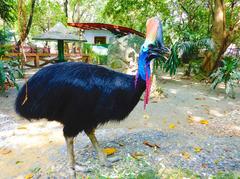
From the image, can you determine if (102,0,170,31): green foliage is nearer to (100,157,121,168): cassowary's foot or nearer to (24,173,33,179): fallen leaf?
(100,157,121,168): cassowary's foot

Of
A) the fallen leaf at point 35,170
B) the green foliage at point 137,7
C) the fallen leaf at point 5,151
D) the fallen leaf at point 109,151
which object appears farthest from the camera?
the green foliage at point 137,7

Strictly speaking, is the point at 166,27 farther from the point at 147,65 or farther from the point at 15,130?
the point at 147,65

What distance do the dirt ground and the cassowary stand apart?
70cm

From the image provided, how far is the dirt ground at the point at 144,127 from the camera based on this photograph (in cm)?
319

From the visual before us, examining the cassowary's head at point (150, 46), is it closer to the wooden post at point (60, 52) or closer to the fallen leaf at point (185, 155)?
the fallen leaf at point (185, 155)

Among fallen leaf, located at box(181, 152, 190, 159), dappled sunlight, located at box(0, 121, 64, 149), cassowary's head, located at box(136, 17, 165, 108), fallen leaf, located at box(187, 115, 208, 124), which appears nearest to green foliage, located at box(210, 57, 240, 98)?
fallen leaf, located at box(187, 115, 208, 124)

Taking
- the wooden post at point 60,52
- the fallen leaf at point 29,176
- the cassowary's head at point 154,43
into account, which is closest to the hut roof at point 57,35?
the wooden post at point 60,52

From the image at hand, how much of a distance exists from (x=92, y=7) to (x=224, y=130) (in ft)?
85.0

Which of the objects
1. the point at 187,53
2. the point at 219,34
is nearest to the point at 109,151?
the point at 219,34

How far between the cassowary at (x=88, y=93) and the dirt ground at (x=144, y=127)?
697mm

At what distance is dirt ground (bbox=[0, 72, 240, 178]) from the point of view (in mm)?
3186

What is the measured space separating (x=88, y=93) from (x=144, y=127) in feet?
7.41

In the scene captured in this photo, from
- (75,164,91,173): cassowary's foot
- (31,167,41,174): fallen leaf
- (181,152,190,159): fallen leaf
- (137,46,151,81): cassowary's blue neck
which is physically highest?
(137,46,151,81): cassowary's blue neck

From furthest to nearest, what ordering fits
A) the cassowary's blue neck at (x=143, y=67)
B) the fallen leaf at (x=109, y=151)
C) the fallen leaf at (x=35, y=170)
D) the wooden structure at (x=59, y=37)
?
the wooden structure at (x=59, y=37), the fallen leaf at (x=109, y=151), the fallen leaf at (x=35, y=170), the cassowary's blue neck at (x=143, y=67)
